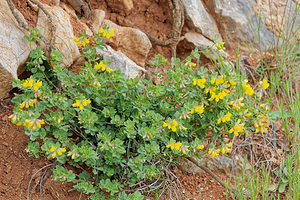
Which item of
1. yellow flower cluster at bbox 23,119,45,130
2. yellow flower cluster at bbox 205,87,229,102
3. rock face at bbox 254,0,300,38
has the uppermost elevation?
rock face at bbox 254,0,300,38

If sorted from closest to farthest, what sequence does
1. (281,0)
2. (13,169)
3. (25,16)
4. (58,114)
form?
(58,114) → (13,169) → (25,16) → (281,0)

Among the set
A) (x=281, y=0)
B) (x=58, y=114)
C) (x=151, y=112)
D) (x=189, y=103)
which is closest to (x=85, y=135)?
(x=58, y=114)

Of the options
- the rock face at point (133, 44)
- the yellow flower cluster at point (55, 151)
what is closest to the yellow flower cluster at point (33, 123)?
the yellow flower cluster at point (55, 151)

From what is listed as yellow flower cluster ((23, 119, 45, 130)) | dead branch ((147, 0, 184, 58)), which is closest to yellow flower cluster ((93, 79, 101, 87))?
yellow flower cluster ((23, 119, 45, 130))

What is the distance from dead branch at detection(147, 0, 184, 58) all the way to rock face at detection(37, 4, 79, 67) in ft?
4.09

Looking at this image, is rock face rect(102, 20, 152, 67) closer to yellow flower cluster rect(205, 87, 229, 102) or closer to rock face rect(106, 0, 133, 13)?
rock face rect(106, 0, 133, 13)

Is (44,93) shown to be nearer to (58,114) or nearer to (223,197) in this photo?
(58,114)

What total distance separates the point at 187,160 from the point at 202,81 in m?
0.99

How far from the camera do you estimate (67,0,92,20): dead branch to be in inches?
129

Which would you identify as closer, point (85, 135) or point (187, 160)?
point (85, 135)

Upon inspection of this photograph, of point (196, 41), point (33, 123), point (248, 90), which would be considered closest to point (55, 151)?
point (33, 123)

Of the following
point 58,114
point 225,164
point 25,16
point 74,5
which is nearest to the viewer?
point 58,114

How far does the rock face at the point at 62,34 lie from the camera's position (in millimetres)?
2699

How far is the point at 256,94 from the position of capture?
94.7 inches
